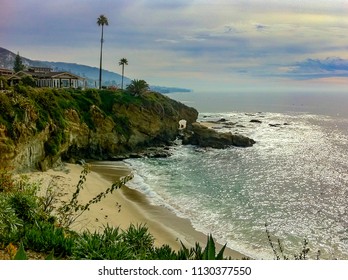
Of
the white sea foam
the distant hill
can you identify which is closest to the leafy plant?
the distant hill

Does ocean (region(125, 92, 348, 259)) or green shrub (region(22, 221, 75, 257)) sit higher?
green shrub (region(22, 221, 75, 257))

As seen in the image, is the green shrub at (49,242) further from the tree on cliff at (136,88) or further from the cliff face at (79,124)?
the tree on cliff at (136,88)

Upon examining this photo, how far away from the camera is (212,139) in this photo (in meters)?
32.0

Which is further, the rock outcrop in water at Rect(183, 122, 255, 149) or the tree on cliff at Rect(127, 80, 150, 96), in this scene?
the rock outcrop in water at Rect(183, 122, 255, 149)

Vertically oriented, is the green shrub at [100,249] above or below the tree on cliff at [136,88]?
below

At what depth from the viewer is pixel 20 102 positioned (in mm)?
18719

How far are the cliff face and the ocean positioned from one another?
112 inches

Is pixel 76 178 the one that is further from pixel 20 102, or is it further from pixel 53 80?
pixel 53 80

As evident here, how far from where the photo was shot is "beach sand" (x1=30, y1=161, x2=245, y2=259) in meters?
11.8

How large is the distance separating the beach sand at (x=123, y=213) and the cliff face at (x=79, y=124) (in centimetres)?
166

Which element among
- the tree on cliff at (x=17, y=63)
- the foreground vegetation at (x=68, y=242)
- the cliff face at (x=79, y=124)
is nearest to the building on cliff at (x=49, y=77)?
the tree on cliff at (x=17, y=63)

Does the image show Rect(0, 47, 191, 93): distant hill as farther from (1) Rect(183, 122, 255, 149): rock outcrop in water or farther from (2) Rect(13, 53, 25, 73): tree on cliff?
(1) Rect(183, 122, 255, 149): rock outcrop in water

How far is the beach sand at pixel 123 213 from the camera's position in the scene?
38.8 ft

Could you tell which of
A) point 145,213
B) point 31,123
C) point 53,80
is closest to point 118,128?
point 53,80
